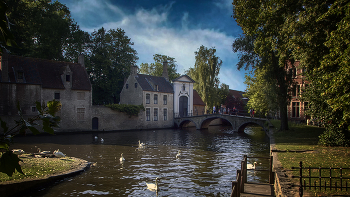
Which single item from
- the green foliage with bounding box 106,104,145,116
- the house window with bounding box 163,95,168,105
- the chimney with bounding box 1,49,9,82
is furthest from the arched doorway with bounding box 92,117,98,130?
the house window with bounding box 163,95,168,105

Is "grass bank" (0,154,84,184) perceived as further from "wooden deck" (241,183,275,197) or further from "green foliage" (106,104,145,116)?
"green foliage" (106,104,145,116)

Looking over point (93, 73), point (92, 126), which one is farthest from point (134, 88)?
point (92, 126)

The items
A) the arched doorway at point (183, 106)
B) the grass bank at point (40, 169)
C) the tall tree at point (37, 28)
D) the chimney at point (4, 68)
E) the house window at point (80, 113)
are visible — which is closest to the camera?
the grass bank at point (40, 169)

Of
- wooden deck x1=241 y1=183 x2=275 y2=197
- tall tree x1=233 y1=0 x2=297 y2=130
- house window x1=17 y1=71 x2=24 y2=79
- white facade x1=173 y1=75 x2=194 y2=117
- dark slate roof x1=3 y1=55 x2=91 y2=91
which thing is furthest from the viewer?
white facade x1=173 y1=75 x2=194 y2=117

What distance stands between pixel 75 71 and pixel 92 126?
25.4 ft

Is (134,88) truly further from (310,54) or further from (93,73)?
(310,54)

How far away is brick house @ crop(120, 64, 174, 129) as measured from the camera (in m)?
42.1

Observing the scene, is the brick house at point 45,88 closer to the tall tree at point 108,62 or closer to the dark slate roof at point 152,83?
the tall tree at point 108,62

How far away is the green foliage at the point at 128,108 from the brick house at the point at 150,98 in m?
1.37

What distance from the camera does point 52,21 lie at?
34938mm

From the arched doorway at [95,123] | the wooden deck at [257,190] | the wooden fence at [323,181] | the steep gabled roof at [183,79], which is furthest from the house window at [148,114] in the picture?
the wooden fence at [323,181]

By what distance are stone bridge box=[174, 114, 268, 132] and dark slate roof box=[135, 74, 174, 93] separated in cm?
555

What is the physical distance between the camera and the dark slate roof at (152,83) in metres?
42.7

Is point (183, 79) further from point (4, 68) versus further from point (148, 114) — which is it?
point (4, 68)
